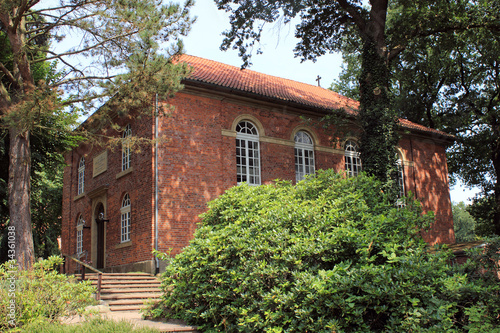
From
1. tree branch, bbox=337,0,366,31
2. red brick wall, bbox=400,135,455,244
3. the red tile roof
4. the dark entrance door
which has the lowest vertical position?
the dark entrance door

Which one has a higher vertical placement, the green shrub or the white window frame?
the white window frame

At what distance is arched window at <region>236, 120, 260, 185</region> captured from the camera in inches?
653

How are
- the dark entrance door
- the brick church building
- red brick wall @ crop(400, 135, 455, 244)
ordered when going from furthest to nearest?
red brick wall @ crop(400, 135, 455, 244), the dark entrance door, the brick church building

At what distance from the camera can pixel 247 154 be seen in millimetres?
16797

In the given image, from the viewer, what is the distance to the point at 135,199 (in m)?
15.5

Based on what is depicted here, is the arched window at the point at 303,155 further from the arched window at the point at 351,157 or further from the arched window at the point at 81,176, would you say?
the arched window at the point at 81,176

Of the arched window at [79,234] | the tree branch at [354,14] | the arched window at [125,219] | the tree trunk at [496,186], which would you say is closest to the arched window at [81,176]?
the arched window at [79,234]

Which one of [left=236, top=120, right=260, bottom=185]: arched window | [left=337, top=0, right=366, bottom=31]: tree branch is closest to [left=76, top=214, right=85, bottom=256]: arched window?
[left=236, top=120, right=260, bottom=185]: arched window

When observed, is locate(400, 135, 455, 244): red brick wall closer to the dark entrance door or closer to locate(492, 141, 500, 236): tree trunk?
locate(492, 141, 500, 236): tree trunk

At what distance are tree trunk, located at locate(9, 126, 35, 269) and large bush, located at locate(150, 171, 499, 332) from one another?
17.1 feet

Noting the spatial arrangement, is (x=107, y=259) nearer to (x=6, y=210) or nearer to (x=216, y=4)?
(x=6, y=210)

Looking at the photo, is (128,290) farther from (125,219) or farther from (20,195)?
(125,219)

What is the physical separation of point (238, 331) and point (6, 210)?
15013 millimetres

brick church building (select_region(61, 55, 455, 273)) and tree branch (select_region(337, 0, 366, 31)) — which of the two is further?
tree branch (select_region(337, 0, 366, 31))
